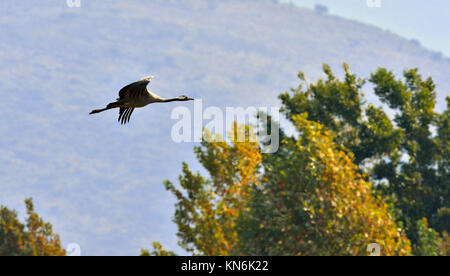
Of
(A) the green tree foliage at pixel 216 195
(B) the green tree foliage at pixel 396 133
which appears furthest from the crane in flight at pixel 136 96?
(B) the green tree foliage at pixel 396 133

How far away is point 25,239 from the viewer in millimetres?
53594

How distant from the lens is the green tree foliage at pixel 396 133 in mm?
52188

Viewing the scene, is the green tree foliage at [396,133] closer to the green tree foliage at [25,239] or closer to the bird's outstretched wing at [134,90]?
the green tree foliage at [25,239]

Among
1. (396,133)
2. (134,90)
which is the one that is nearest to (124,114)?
(134,90)

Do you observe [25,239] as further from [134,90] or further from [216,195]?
[134,90]

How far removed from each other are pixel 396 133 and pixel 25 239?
25.7m

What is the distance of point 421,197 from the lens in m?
52.9

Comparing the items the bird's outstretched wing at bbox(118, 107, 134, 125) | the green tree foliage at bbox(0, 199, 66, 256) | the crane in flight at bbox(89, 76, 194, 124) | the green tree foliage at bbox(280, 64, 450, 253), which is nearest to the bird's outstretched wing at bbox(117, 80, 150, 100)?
the crane in flight at bbox(89, 76, 194, 124)

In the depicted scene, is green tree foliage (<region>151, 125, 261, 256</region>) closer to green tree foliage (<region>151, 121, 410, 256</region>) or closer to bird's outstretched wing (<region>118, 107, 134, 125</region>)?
green tree foliage (<region>151, 121, 410, 256</region>)

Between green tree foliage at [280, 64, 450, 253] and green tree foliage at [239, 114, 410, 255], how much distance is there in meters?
17.2

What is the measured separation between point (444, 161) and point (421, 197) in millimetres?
3978

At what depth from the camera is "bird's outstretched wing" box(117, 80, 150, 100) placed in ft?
39.1

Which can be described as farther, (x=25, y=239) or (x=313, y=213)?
(x=25, y=239)

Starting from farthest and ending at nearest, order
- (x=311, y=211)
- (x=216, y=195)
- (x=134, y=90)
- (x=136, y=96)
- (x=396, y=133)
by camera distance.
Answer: (x=396, y=133)
(x=216, y=195)
(x=311, y=211)
(x=136, y=96)
(x=134, y=90)
